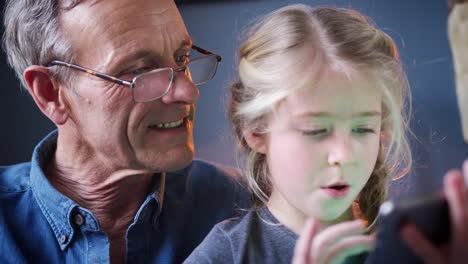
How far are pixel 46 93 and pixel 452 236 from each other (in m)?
0.67

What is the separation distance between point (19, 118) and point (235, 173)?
0.36m

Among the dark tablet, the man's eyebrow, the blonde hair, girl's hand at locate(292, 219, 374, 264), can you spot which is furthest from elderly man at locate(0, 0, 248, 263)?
the dark tablet

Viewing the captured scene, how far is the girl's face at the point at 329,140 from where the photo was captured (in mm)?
709

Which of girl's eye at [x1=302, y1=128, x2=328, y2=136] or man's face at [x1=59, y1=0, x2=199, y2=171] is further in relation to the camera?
man's face at [x1=59, y1=0, x2=199, y2=171]

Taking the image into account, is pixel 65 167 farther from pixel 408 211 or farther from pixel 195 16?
pixel 408 211

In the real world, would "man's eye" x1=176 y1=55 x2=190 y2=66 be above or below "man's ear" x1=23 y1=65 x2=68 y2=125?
above

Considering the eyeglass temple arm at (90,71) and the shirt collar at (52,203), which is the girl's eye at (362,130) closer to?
the eyeglass temple arm at (90,71)

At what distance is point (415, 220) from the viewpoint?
502mm

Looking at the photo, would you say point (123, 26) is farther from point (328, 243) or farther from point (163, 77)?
point (328, 243)

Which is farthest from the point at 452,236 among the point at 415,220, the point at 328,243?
the point at 328,243

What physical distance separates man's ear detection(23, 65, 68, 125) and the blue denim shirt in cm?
9

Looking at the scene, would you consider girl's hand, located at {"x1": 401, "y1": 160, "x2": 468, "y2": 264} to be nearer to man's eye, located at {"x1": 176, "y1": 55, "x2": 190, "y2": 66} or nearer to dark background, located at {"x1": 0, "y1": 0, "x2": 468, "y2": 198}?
dark background, located at {"x1": 0, "y1": 0, "x2": 468, "y2": 198}

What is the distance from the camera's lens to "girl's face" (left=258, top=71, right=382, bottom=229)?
71 cm

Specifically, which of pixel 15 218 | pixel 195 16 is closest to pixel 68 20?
pixel 195 16
